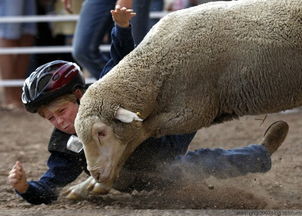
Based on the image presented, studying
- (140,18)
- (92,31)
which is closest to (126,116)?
(140,18)

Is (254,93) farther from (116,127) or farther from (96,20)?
(96,20)

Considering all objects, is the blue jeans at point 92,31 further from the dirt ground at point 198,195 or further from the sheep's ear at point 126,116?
the sheep's ear at point 126,116

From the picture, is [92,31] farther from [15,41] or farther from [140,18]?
[15,41]

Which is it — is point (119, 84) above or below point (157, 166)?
above

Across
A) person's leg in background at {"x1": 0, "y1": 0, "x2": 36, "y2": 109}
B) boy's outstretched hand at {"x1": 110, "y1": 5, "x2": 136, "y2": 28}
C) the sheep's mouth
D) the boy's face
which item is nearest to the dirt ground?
the sheep's mouth

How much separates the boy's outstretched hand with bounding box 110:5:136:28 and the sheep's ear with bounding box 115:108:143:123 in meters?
0.63

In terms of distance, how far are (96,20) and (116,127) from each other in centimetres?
241

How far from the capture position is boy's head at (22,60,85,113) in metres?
4.20

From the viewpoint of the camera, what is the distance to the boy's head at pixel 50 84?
13.8 ft

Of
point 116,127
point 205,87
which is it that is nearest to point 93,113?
point 116,127

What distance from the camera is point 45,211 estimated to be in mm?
4047

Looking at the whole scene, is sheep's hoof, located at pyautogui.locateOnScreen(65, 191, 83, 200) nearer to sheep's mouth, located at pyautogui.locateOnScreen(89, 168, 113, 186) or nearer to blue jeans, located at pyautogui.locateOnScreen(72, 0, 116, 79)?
sheep's mouth, located at pyautogui.locateOnScreen(89, 168, 113, 186)

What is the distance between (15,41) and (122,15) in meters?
4.44

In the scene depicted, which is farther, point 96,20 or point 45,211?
point 96,20
